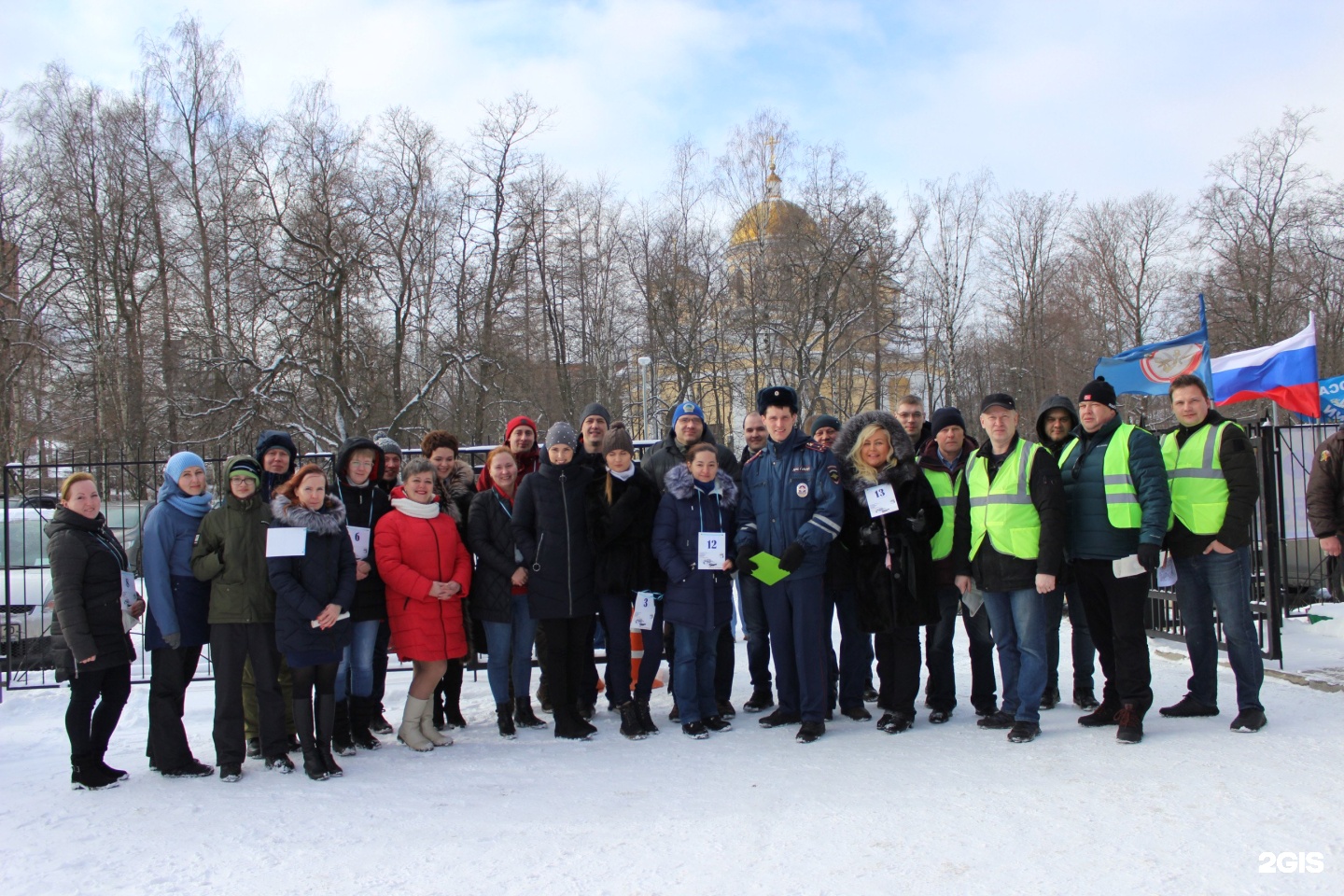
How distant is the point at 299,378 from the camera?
20.3 m

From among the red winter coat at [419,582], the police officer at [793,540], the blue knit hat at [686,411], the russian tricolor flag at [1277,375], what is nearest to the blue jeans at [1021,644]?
the police officer at [793,540]

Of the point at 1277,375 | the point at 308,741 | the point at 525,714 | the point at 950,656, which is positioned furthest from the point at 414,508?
the point at 1277,375

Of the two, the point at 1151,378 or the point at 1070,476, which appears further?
the point at 1151,378

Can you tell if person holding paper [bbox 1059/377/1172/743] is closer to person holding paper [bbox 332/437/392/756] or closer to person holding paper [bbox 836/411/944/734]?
person holding paper [bbox 836/411/944/734]

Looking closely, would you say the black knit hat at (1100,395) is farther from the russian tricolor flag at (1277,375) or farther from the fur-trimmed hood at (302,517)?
the russian tricolor flag at (1277,375)

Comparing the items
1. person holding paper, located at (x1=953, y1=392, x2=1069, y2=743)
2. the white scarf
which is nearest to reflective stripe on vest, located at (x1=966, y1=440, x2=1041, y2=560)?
person holding paper, located at (x1=953, y1=392, x2=1069, y2=743)

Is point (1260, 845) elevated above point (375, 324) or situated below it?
below

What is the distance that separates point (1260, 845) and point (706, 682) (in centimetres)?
306

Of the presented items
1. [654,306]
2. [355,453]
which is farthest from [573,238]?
[355,453]

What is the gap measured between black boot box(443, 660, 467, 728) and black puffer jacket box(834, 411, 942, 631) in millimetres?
2797

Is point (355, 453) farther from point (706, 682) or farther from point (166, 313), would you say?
point (166, 313)

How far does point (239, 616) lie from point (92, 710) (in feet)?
3.46

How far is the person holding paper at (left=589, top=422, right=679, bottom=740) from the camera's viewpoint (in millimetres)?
5562

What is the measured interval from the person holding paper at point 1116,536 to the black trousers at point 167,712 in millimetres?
5333
